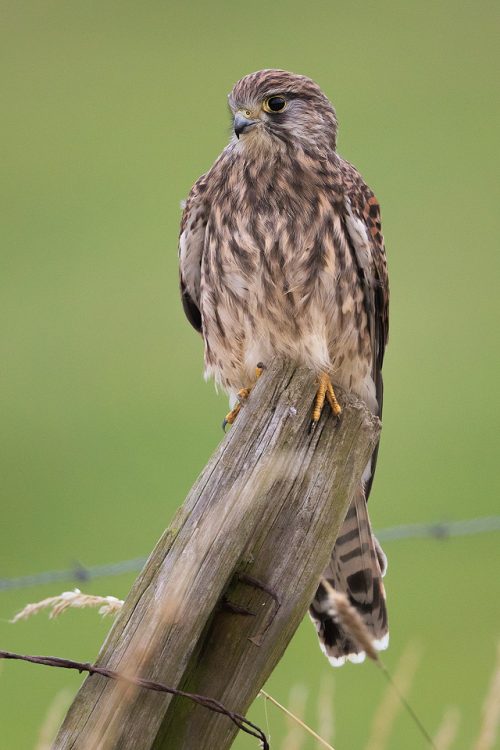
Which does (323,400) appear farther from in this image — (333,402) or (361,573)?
(361,573)

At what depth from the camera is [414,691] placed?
24.1ft

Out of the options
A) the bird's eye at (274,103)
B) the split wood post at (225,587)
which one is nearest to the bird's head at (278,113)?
the bird's eye at (274,103)

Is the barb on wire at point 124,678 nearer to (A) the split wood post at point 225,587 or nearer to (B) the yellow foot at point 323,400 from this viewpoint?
(A) the split wood post at point 225,587

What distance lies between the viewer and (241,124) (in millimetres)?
4738

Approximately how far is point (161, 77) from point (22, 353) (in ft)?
29.4

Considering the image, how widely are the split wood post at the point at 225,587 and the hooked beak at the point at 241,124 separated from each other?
1941mm

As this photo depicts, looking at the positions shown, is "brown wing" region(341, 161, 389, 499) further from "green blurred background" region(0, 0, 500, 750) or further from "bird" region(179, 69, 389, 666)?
"green blurred background" region(0, 0, 500, 750)

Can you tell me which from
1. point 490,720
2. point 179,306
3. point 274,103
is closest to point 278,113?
point 274,103

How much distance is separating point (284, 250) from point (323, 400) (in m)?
1.56

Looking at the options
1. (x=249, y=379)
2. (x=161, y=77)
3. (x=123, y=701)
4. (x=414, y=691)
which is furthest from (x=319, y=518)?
(x=161, y=77)

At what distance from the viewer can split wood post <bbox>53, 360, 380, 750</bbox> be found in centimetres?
269

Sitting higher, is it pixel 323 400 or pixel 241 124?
pixel 241 124

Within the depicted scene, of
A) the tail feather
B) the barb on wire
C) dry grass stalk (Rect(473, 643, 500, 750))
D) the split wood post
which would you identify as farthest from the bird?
the barb on wire

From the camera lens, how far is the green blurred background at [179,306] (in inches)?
317
